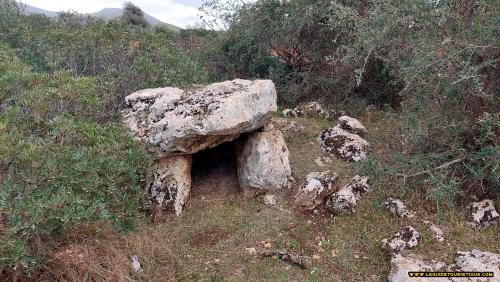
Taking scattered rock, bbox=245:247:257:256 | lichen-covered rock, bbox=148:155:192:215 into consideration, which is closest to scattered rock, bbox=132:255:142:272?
lichen-covered rock, bbox=148:155:192:215

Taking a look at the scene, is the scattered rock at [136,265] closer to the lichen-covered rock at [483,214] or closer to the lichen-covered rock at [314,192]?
the lichen-covered rock at [314,192]

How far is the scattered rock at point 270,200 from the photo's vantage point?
5777 mm

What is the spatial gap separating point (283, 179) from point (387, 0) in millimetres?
3309

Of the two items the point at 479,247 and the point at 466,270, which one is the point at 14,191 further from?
the point at 479,247

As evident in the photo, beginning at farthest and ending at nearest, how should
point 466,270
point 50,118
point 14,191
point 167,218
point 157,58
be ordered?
point 157,58 → point 167,218 → point 50,118 → point 466,270 → point 14,191

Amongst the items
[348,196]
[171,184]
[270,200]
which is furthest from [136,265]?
[348,196]

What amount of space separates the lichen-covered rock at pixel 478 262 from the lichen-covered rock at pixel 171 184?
360cm

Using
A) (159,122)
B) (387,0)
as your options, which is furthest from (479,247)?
(159,122)

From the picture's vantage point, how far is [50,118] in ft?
15.9

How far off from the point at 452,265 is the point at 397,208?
3.51 ft

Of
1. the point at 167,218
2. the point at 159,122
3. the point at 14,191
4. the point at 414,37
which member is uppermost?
the point at 414,37

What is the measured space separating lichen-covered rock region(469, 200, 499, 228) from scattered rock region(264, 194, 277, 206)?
2555mm

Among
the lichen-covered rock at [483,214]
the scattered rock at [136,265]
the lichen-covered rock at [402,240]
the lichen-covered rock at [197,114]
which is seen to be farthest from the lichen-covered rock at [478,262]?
the scattered rock at [136,265]

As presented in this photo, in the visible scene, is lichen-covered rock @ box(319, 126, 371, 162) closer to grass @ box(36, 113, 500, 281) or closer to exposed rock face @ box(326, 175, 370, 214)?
exposed rock face @ box(326, 175, 370, 214)
